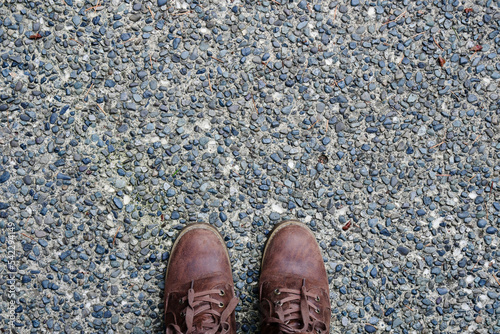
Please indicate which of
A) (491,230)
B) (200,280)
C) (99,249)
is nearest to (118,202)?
(99,249)

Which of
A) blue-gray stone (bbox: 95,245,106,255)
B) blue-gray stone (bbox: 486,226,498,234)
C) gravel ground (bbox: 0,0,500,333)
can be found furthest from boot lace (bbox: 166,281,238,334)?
blue-gray stone (bbox: 486,226,498,234)

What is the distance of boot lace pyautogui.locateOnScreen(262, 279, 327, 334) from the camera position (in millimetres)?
1999

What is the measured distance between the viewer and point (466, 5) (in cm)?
223

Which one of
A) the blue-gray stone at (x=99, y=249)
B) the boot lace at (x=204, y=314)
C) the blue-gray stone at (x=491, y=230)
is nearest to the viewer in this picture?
the boot lace at (x=204, y=314)

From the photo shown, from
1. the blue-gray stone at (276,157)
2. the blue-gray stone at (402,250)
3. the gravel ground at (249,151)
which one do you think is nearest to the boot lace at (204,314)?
the gravel ground at (249,151)

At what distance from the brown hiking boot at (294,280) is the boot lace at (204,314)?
0.21 metres

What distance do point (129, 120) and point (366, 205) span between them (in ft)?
4.61

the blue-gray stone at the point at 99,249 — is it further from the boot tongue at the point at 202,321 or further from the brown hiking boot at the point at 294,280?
the brown hiking boot at the point at 294,280

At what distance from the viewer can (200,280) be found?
2.09 m

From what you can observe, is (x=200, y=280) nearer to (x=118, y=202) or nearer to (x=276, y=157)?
(x=118, y=202)

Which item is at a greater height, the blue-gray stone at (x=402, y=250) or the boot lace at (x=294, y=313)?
the blue-gray stone at (x=402, y=250)

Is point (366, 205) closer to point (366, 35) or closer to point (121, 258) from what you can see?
point (366, 35)

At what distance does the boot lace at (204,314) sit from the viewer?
1979 millimetres

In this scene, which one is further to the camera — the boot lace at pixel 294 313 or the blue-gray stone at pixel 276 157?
the blue-gray stone at pixel 276 157
